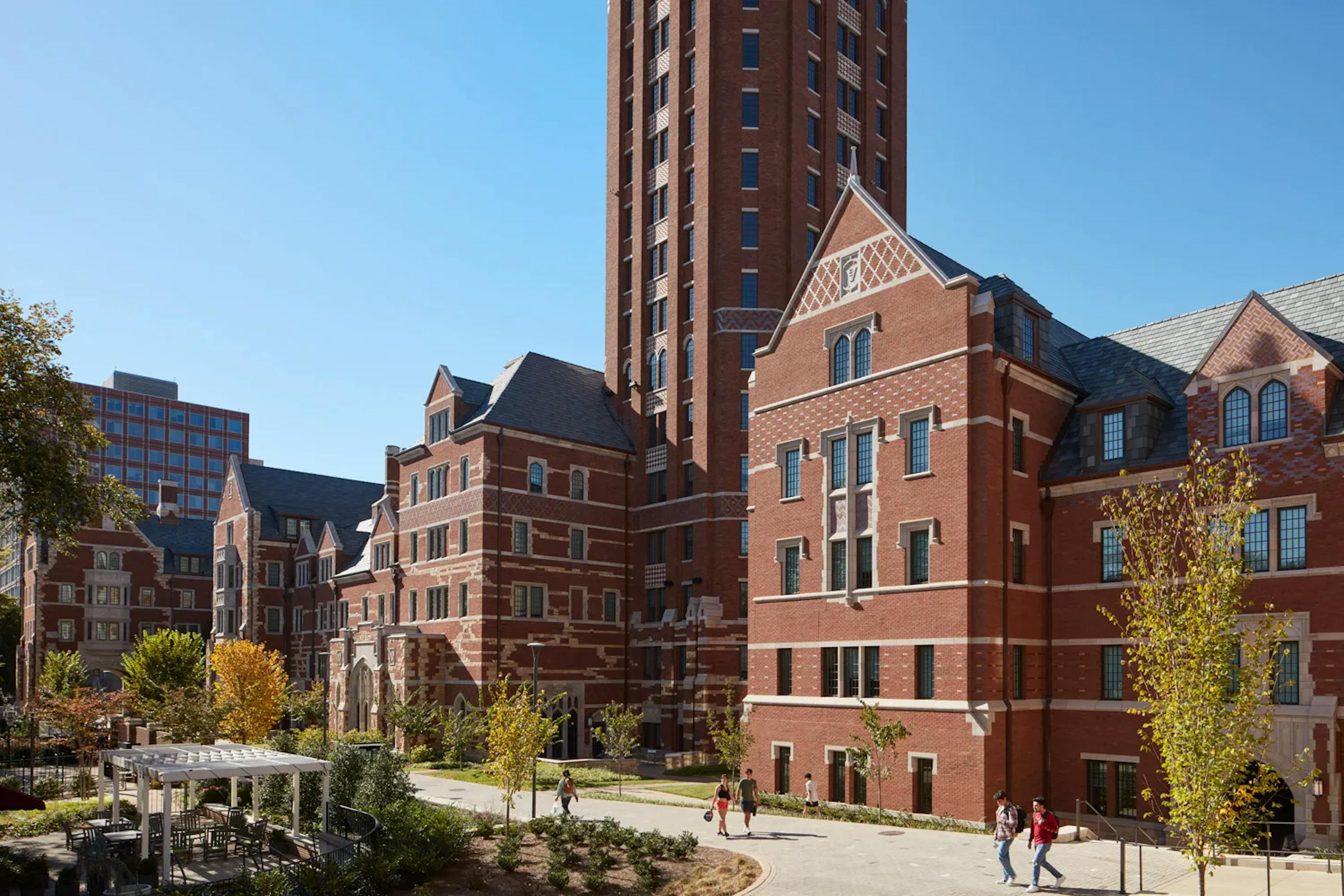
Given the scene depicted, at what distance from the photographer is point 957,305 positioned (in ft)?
115

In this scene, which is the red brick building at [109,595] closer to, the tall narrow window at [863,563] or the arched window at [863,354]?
the tall narrow window at [863,563]

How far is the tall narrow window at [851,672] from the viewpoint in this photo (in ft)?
120

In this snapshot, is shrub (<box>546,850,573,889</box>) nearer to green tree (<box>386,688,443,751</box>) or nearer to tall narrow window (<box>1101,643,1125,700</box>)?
tall narrow window (<box>1101,643,1125,700</box>)

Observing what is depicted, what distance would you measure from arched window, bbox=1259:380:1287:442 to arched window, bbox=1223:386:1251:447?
13.7 inches

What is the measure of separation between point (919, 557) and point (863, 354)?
740 cm

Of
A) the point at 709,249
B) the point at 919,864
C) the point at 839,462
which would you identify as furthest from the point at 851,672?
the point at 709,249

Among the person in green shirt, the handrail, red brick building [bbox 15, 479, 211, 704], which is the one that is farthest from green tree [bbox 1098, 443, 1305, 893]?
red brick building [bbox 15, 479, 211, 704]

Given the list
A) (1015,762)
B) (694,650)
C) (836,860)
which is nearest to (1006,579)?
(1015,762)

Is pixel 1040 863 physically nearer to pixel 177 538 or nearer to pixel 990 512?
pixel 990 512

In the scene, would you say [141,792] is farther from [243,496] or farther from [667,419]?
[243,496]

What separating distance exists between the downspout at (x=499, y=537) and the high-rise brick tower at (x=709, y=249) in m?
8.02

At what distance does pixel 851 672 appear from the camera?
36844 mm

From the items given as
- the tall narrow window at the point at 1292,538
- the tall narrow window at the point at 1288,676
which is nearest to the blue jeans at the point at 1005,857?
the tall narrow window at the point at 1288,676

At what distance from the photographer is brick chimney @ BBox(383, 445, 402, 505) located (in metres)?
67.7
